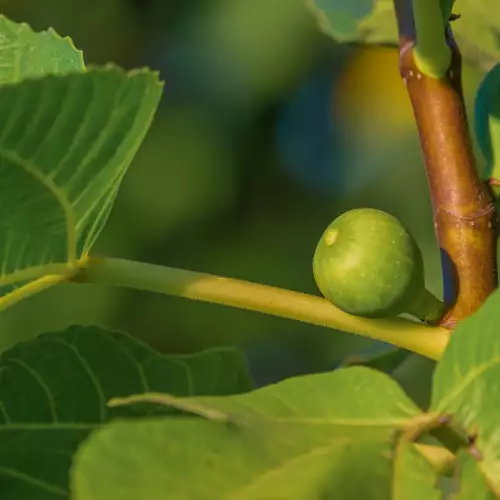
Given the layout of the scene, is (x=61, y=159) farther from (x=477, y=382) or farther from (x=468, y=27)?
(x=468, y=27)

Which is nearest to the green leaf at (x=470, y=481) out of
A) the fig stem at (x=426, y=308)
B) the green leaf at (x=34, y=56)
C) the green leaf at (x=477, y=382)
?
the green leaf at (x=477, y=382)

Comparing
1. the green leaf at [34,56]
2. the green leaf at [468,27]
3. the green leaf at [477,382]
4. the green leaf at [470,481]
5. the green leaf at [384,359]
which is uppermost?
the green leaf at [468,27]

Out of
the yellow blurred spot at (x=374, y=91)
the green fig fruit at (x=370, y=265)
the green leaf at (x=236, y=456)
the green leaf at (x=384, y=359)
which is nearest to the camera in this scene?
the green leaf at (x=236, y=456)

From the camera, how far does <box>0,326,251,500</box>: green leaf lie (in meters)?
0.41

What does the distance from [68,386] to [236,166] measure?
4.42 feet

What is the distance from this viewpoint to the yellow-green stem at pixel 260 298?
0.40 meters

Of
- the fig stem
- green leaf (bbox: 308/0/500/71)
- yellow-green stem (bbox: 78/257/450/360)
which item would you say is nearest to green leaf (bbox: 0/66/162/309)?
yellow-green stem (bbox: 78/257/450/360)

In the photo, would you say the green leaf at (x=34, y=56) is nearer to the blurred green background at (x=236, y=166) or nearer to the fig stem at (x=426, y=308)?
the fig stem at (x=426, y=308)

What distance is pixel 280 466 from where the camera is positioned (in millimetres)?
297

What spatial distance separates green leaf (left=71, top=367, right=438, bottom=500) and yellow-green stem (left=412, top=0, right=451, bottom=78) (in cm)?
18

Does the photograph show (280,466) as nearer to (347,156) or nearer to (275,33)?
(275,33)

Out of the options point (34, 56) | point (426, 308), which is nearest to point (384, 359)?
point (426, 308)

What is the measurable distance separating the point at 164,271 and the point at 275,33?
1.30 m

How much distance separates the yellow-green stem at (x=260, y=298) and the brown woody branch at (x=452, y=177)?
0.12ft
